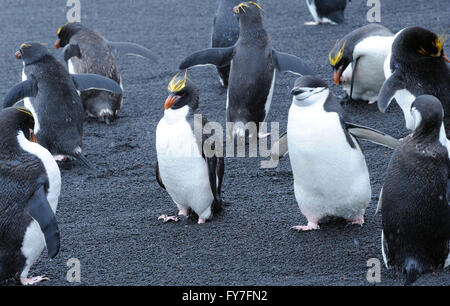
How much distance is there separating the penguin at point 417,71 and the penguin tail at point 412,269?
1.71 metres

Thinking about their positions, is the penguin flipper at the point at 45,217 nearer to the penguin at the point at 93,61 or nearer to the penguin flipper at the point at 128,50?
the penguin at the point at 93,61

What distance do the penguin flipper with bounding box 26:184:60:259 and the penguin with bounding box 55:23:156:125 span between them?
281 cm

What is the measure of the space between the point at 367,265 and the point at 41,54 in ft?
10.5

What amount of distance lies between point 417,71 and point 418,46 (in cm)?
17

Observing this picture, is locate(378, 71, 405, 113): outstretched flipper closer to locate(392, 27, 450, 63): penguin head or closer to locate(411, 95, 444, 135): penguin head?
locate(392, 27, 450, 63): penguin head

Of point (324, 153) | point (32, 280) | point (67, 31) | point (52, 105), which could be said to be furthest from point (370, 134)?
point (67, 31)

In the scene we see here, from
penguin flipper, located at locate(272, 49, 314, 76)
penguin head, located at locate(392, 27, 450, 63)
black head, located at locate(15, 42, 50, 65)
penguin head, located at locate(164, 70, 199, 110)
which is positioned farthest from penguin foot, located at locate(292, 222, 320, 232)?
black head, located at locate(15, 42, 50, 65)

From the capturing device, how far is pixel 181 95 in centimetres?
405

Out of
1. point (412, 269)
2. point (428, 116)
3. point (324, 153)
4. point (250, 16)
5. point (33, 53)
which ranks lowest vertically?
point (412, 269)

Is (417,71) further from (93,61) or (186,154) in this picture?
(93,61)

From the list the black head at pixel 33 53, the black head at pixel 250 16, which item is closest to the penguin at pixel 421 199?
the black head at pixel 250 16

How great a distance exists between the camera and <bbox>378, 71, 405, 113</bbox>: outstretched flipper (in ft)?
15.6

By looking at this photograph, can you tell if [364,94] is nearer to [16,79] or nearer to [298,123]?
[298,123]
